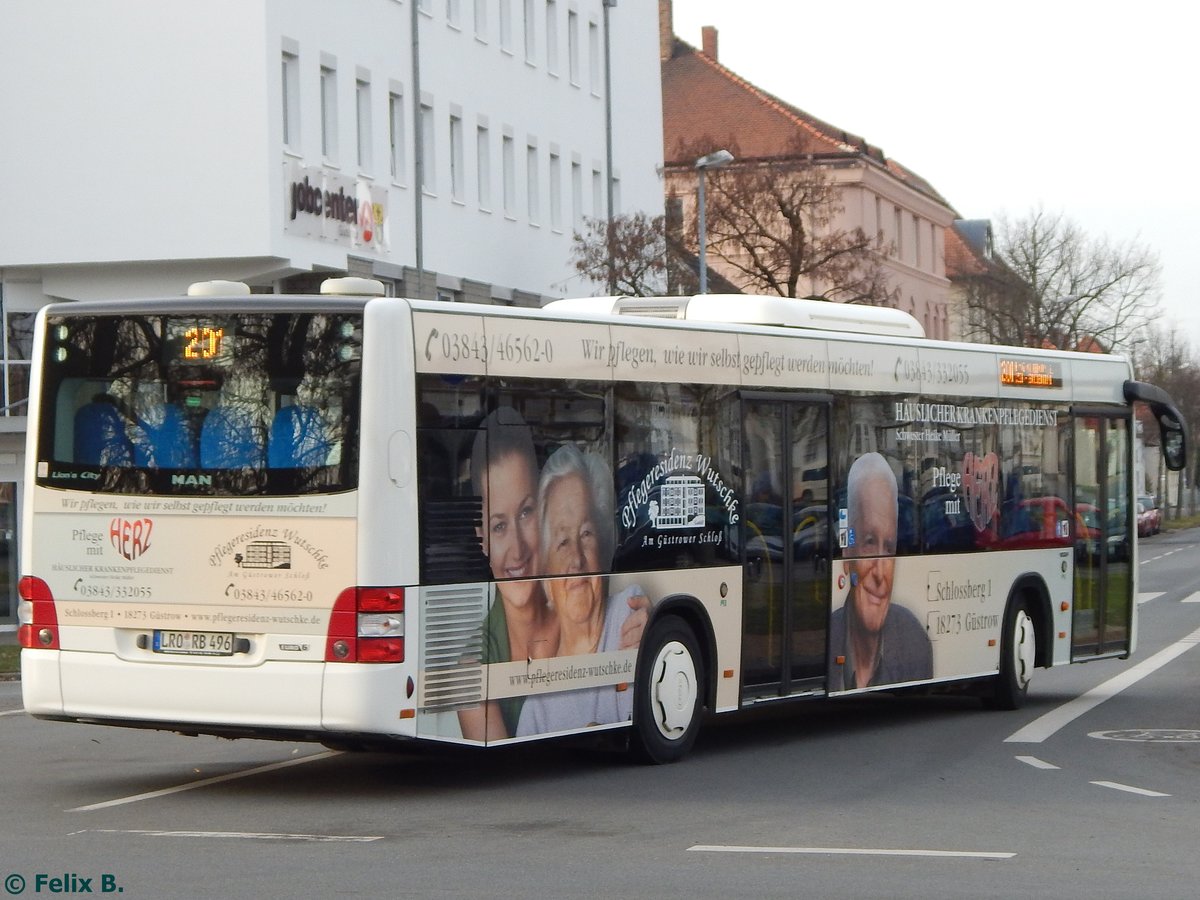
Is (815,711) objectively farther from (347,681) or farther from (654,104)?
(654,104)

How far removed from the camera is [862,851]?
984 centimetres

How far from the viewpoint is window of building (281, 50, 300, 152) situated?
36.9 metres

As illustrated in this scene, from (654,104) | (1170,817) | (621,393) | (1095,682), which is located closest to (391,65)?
(654,104)

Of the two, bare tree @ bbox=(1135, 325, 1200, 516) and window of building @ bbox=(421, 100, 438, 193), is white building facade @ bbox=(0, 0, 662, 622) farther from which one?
bare tree @ bbox=(1135, 325, 1200, 516)

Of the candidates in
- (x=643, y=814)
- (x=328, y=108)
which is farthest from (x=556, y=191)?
(x=643, y=814)

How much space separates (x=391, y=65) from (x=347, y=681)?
105 feet

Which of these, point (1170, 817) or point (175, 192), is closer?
point (1170, 817)

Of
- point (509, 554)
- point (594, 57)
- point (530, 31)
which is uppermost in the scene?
point (594, 57)

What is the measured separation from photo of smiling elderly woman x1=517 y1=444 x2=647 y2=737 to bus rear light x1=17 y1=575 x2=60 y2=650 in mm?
2650

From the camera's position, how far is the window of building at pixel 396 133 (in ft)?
138

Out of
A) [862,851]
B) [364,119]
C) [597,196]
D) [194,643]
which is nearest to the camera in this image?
[862,851]

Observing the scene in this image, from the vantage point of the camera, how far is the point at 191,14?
35469 mm

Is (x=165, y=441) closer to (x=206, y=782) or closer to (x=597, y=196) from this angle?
(x=206, y=782)

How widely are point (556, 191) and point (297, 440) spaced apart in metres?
40.3
